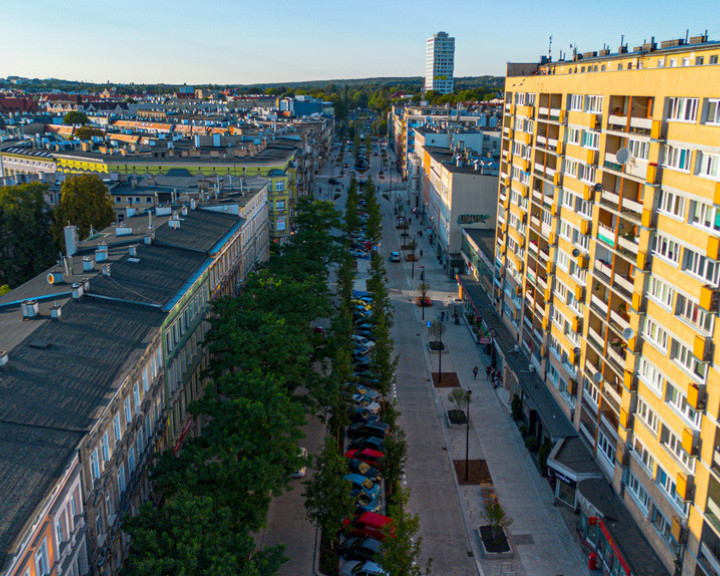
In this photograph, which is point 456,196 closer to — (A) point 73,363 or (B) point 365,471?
(B) point 365,471

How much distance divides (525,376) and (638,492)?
56.1ft

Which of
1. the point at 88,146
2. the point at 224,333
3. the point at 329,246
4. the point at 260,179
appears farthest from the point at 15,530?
the point at 88,146

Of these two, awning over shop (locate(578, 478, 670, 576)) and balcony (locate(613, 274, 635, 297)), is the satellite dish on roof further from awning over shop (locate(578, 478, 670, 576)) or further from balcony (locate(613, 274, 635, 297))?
awning over shop (locate(578, 478, 670, 576))

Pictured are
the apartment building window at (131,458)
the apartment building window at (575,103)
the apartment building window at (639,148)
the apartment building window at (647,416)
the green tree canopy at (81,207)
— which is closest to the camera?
the apartment building window at (647,416)

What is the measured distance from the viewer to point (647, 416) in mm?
31219

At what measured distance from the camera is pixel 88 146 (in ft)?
371

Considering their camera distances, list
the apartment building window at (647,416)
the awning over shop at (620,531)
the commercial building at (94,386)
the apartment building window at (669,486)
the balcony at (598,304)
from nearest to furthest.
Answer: the commercial building at (94,386)
the apartment building window at (669,486)
the awning over shop at (620,531)
the apartment building window at (647,416)
the balcony at (598,304)

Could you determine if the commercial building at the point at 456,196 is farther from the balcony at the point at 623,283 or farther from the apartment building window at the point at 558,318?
the balcony at the point at 623,283

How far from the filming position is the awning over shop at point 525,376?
4172 cm

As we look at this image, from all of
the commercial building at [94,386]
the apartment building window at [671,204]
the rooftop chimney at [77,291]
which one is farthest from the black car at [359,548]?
the apartment building window at [671,204]

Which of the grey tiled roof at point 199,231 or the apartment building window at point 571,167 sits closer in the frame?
the apartment building window at point 571,167

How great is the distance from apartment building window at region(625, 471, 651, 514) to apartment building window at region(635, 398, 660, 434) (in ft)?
10.5

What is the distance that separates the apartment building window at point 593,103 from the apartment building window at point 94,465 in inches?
1289

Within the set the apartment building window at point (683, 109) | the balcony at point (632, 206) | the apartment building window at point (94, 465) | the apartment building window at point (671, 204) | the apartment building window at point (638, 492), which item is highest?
the apartment building window at point (683, 109)
